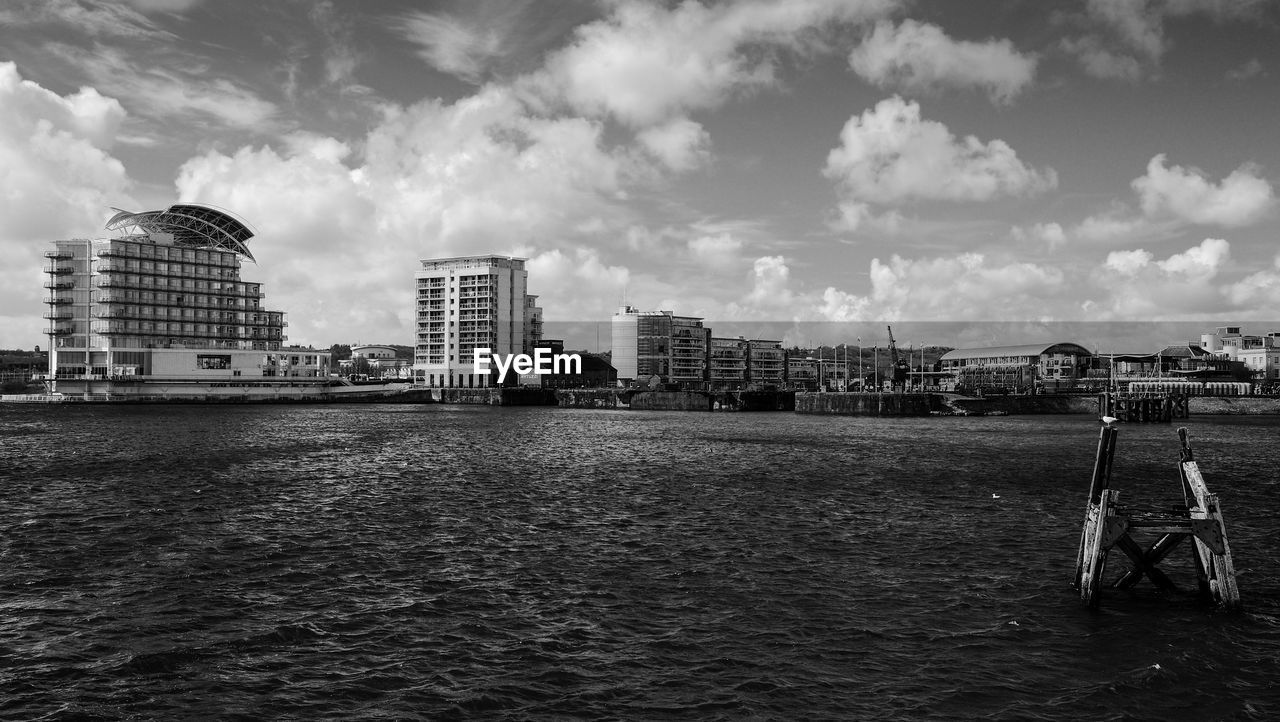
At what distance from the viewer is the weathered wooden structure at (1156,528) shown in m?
23.3

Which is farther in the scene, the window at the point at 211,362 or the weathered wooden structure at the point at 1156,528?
the window at the point at 211,362

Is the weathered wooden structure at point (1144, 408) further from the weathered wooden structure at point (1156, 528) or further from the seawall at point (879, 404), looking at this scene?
the weathered wooden structure at point (1156, 528)

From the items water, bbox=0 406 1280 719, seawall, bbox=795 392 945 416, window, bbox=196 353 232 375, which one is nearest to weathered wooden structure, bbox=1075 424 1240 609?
water, bbox=0 406 1280 719

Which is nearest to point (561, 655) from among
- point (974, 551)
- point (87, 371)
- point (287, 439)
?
point (974, 551)

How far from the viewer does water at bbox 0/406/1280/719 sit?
1762 centimetres

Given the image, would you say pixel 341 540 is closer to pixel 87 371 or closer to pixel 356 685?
pixel 356 685

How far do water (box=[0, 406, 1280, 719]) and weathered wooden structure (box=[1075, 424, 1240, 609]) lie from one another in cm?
94

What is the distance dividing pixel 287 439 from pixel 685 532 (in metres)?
68.1

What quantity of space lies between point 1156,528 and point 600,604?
1568cm

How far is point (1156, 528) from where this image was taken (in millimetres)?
23172

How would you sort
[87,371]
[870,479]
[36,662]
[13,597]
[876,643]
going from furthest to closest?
[87,371], [870,479], [13,597], [876,643], [36,662]

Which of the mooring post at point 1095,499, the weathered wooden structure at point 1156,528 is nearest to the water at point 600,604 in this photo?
the weathered wooden structure at point 1156,528

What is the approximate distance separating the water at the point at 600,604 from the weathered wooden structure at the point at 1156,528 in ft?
3.09

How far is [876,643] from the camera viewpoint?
826 inches
